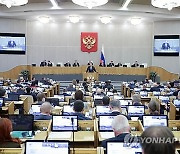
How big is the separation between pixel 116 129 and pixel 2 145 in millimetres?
1466

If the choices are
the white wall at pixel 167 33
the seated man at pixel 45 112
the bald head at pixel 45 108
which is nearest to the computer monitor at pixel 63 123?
the seated man at pixel 45 112

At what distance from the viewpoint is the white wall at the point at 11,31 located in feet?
77.9

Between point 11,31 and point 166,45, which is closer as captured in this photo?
point 166,45

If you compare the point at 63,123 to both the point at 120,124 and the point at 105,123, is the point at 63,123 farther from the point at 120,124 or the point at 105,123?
the point at 120,124

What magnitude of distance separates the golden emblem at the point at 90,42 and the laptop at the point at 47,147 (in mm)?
21080

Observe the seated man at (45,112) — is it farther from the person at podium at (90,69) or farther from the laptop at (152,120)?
the person at podium at (90,69)

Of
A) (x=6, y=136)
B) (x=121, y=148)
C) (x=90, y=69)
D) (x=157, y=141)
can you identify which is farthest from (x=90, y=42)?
(x=157, y=141)

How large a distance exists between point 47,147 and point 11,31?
21246mm

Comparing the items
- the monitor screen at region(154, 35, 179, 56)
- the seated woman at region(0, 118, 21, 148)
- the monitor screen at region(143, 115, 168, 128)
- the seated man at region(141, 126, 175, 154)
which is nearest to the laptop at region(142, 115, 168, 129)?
the monitor screen at region(143, 115, 168, 128)

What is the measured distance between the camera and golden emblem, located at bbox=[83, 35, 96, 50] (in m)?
24.5

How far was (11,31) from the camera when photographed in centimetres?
2384

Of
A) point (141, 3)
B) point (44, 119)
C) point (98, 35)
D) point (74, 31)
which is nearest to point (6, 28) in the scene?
point (74, 31)

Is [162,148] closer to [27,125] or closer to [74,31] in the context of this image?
[27,125]

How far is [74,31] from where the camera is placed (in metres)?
25.1
